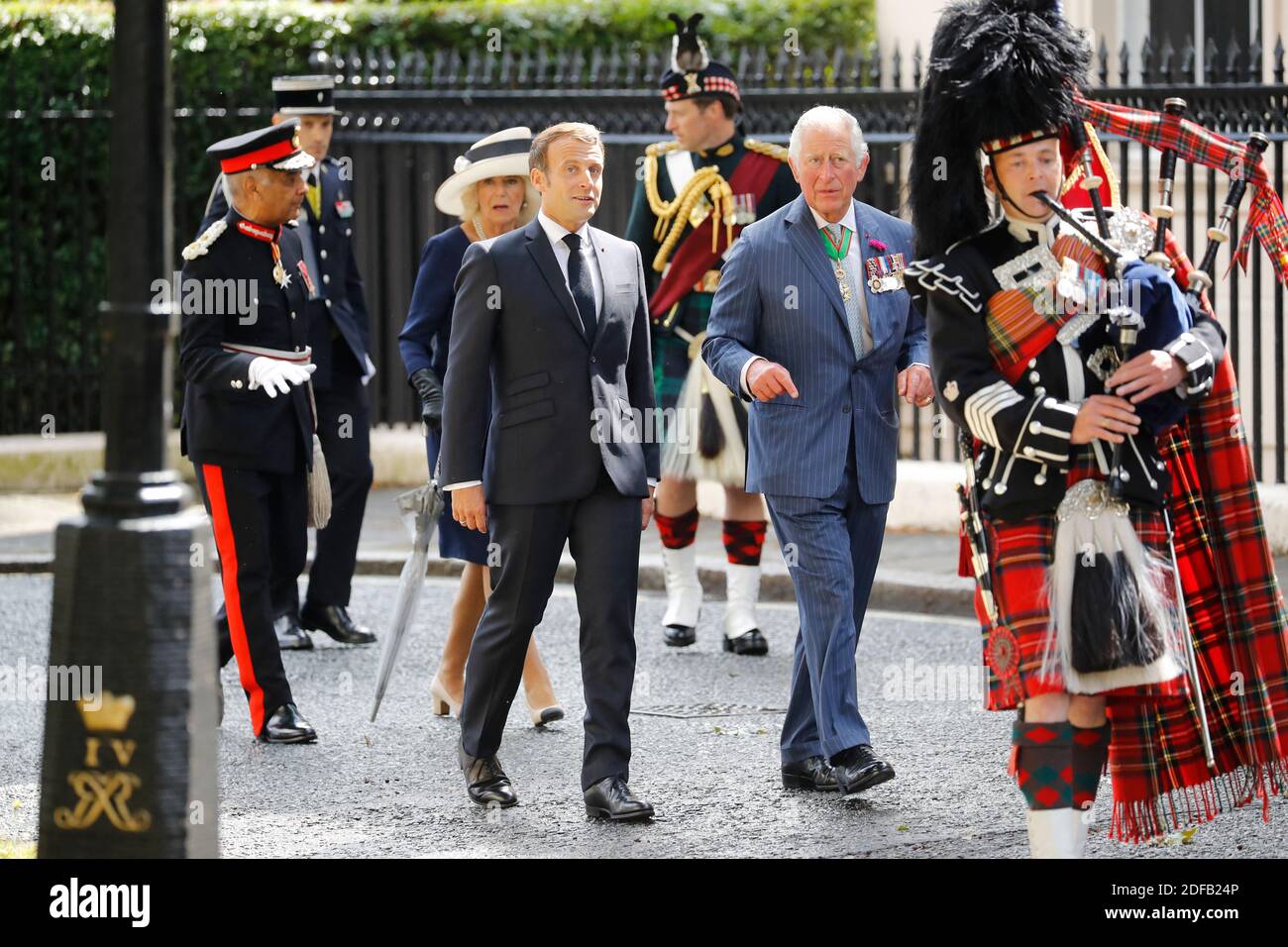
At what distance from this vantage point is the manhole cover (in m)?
7.58

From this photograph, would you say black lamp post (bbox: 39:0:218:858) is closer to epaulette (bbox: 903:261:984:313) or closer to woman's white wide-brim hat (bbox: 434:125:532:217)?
epaulette (bbox: 903:261:984:313)

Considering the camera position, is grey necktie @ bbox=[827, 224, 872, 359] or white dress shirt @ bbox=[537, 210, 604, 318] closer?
white dress shirt @ bbox=[537, 210, 604, 318]

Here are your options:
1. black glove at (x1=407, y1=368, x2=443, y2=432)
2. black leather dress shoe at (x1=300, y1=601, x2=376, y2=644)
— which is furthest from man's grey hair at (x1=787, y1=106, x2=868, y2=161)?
black leather dress shoe at (x1=300, y1=601, x2=376, y2=644)

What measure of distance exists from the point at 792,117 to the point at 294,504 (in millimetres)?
4945

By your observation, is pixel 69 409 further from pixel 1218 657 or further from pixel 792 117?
pixel 1218 657

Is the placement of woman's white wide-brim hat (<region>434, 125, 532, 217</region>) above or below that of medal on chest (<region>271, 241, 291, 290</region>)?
above

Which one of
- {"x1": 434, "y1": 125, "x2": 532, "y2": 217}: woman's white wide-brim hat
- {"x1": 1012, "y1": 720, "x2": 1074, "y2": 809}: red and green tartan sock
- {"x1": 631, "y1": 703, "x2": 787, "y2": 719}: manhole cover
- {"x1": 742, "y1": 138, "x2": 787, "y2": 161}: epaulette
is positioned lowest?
{"x1": 631, "y1": 703, "x2": 787, "y2": 719}: manhole cover

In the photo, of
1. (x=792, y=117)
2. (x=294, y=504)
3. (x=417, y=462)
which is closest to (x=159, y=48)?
(x=294, y=504)

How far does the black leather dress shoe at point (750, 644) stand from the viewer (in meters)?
8.68

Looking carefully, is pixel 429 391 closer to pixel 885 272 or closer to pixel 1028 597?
pixel 885 272

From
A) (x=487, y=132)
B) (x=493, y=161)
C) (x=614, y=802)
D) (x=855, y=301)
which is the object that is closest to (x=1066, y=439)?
(x=855, y=301)

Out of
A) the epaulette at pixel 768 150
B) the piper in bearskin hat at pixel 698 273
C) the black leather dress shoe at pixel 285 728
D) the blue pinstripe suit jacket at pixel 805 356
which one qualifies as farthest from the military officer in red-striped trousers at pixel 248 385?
the epaulette at pixel 768 150

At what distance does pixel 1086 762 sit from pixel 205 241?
354 centimetres

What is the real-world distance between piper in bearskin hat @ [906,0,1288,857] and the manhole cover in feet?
8.02
